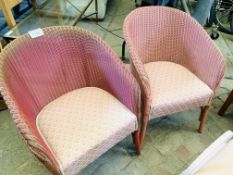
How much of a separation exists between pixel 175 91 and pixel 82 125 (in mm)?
581

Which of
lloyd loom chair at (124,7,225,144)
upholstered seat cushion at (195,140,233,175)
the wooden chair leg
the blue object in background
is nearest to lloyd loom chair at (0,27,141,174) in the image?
lloyd loom chair at (124,7,225,144)

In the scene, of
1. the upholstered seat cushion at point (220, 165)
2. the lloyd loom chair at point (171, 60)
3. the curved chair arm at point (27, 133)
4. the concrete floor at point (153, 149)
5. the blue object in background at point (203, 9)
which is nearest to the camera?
the upholstered seat cushion at point (220, 165)

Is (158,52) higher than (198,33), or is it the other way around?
(198,33)

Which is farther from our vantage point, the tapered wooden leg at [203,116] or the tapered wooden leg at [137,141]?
the tapered wooden leg at [203,116]

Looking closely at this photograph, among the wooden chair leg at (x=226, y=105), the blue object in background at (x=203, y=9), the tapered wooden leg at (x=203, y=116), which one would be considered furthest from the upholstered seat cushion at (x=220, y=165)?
the blue object in background at (x=203, y=9)

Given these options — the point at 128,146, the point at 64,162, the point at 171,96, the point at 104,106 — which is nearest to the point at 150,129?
the point at 128,146

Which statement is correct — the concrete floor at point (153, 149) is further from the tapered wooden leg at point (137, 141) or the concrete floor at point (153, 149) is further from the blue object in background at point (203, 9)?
the blue object in background at point (203, 9)

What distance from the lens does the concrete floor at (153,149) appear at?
1372 mm

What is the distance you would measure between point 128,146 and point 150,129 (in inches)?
8.6

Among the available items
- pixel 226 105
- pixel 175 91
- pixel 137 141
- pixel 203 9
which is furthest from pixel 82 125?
pixel 203 9

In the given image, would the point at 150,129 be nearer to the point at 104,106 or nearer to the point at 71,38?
the point at 104,106

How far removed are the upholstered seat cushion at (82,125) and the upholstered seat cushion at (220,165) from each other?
1.55ft

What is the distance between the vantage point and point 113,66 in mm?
1172

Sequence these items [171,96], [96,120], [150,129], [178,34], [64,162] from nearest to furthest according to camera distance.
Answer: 1. [64,162]
2. [96,120]
3. [171,96]
4. [178,34]
5. [150,129]
